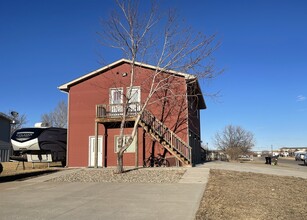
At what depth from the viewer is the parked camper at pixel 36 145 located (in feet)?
70.4

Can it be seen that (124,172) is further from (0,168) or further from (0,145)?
(0,145)

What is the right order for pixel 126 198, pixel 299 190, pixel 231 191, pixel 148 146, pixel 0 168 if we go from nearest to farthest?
pixel 126 198 < pixel 231 191 < pixel 299 190 < pixel 0 168 < pixel 148 146

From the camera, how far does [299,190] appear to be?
1177 centimetres

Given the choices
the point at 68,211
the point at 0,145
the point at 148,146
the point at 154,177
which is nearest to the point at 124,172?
the point at 154,177

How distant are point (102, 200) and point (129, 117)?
10.4 meters

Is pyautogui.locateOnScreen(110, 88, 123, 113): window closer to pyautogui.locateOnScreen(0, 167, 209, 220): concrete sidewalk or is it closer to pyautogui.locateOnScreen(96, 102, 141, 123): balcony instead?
pyautogui.locateOnScreen(96, 102, 141, 123): balcony

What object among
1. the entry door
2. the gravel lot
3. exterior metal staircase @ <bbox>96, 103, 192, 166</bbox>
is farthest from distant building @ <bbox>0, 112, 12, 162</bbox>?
the gravel lot

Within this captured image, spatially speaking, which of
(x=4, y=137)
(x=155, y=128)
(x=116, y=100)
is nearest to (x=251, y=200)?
(x=155, y=128)

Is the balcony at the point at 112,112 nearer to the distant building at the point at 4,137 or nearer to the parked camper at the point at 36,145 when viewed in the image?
the parked camper at the point at 36,145

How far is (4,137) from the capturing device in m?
39.2

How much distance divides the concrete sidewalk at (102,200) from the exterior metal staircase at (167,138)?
16.0 ft

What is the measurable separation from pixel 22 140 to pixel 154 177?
11.7 metres

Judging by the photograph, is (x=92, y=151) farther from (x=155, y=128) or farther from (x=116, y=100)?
(x=155, y=128)

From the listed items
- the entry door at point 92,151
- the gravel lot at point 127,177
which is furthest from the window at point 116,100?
the gravel lot at point 127,177
